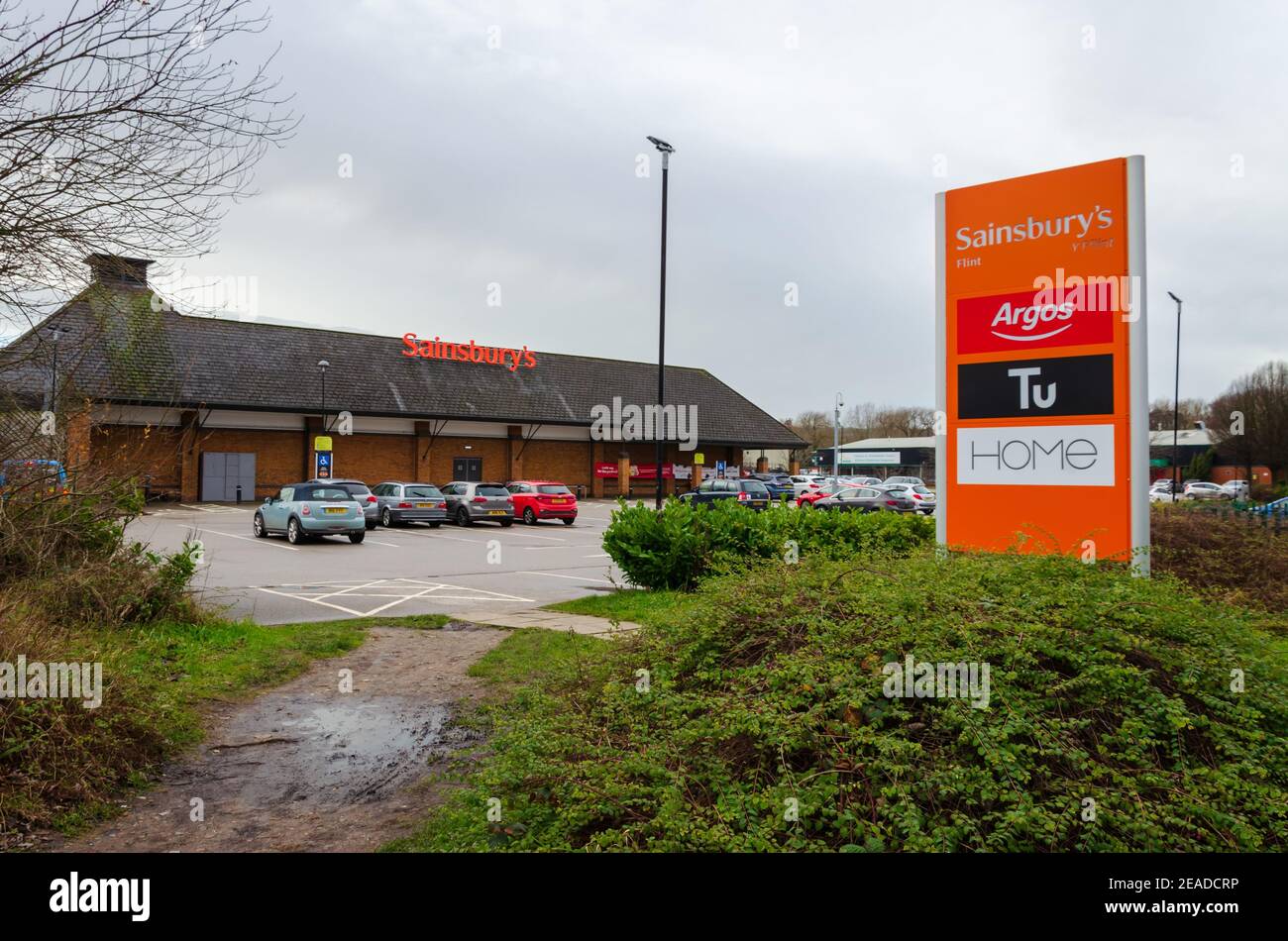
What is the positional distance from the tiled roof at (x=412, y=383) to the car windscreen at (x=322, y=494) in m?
9.17

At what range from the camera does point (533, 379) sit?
50.1m

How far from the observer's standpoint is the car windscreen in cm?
2365

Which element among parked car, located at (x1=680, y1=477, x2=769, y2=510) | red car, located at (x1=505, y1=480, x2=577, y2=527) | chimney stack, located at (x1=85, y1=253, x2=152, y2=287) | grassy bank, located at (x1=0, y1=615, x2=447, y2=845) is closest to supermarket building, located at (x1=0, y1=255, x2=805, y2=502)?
red car, located at (x1=505, y1=480, x2=577, y2=527)

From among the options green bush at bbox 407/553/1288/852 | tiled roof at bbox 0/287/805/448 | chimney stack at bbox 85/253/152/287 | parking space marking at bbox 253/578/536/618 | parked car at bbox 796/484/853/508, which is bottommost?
parking space marking at bbox 253/578/536/618

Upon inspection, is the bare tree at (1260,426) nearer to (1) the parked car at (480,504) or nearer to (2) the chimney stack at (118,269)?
(1) the parked car at (480,504)

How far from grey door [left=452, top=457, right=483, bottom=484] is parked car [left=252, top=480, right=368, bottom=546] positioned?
20.9 meters

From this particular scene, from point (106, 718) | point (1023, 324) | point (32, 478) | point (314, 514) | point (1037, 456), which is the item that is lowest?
point (106, 718)

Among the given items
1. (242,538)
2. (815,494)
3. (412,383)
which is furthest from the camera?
(412,383)

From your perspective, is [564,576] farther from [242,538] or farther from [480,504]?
[480,504]

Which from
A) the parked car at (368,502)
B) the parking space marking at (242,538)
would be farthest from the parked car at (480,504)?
the parking space marking at (242,538)

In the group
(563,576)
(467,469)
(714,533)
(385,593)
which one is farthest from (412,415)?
(714,533)

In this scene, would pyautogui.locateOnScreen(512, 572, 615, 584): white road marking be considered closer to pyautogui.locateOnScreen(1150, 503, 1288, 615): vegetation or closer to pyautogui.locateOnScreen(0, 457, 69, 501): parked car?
pyautogui.locateOnScreen(1150, 503, 1288, 615): vegetation

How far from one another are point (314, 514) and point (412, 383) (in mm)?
22623

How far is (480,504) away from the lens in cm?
3098
